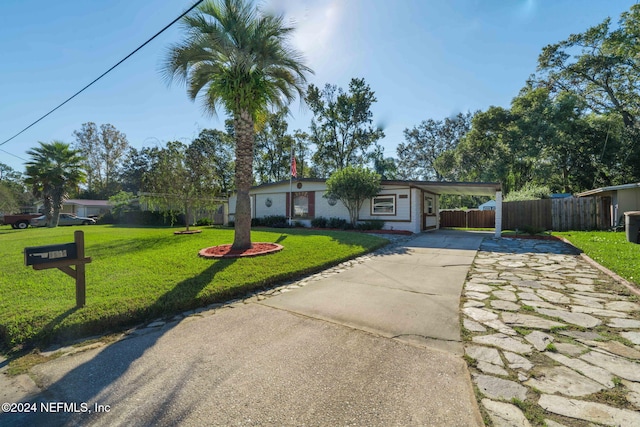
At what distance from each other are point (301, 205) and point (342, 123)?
1434cm

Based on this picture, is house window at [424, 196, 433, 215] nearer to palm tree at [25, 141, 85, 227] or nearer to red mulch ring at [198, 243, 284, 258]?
red mulch ring at [198, 243, 284, 258]

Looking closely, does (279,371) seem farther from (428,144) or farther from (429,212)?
(428,144)

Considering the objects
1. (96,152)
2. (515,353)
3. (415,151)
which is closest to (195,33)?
(515,353)

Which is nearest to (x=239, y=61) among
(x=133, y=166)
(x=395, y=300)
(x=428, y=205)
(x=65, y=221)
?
(x=395, y=300)

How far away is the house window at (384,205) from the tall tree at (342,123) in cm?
1254

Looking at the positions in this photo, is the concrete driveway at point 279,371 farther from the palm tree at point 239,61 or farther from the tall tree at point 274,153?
the tall tree at point 274,153

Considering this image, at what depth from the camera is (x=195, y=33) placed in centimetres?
700

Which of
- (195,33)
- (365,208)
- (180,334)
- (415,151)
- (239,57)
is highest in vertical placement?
(415,151)

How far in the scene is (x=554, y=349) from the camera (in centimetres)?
269

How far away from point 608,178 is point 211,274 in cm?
2771

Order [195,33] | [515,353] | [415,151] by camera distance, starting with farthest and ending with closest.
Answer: [415,151], [195,33], [515,353]

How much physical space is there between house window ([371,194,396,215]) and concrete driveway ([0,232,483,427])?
11.0 meters

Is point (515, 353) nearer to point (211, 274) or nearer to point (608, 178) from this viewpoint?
point (211, 274)

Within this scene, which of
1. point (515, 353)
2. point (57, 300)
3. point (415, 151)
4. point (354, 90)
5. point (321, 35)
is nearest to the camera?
point (515, 353)
